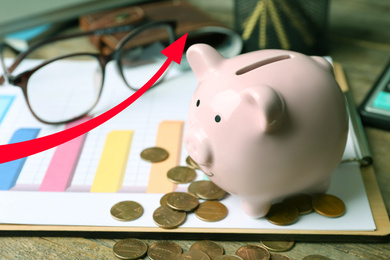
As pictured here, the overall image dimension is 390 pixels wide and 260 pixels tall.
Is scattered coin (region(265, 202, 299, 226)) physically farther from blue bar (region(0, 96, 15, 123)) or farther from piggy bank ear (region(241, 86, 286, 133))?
blue bar (region(0, 96, 15, 123))

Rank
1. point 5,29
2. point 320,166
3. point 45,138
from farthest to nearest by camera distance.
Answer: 1. point 5,29
2. point 45,138
3. point 320,166

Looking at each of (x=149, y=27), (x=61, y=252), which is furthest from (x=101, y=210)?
(x=149, y=27)

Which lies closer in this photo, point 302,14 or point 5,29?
point 302,14

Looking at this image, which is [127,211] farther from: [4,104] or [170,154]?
[4,104]

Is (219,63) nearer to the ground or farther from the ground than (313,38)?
farther from the ground

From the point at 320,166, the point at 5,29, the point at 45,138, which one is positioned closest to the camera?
the point at 320,166

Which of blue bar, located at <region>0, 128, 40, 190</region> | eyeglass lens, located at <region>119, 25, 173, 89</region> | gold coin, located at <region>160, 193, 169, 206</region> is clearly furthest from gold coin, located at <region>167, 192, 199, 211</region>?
eyeglass lens, located at <region>119, 25, 173, 89</region>

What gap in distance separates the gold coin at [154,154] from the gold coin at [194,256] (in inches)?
7.8

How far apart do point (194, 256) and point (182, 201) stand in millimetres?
92

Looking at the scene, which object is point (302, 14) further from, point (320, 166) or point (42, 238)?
point (42, 238)

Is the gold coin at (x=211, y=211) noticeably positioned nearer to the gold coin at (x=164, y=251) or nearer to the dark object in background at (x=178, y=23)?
the gold coin at (x=164, y=251)

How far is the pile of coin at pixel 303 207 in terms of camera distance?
2.00ft

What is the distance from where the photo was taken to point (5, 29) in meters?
1.05

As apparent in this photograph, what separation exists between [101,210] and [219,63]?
25 cm
